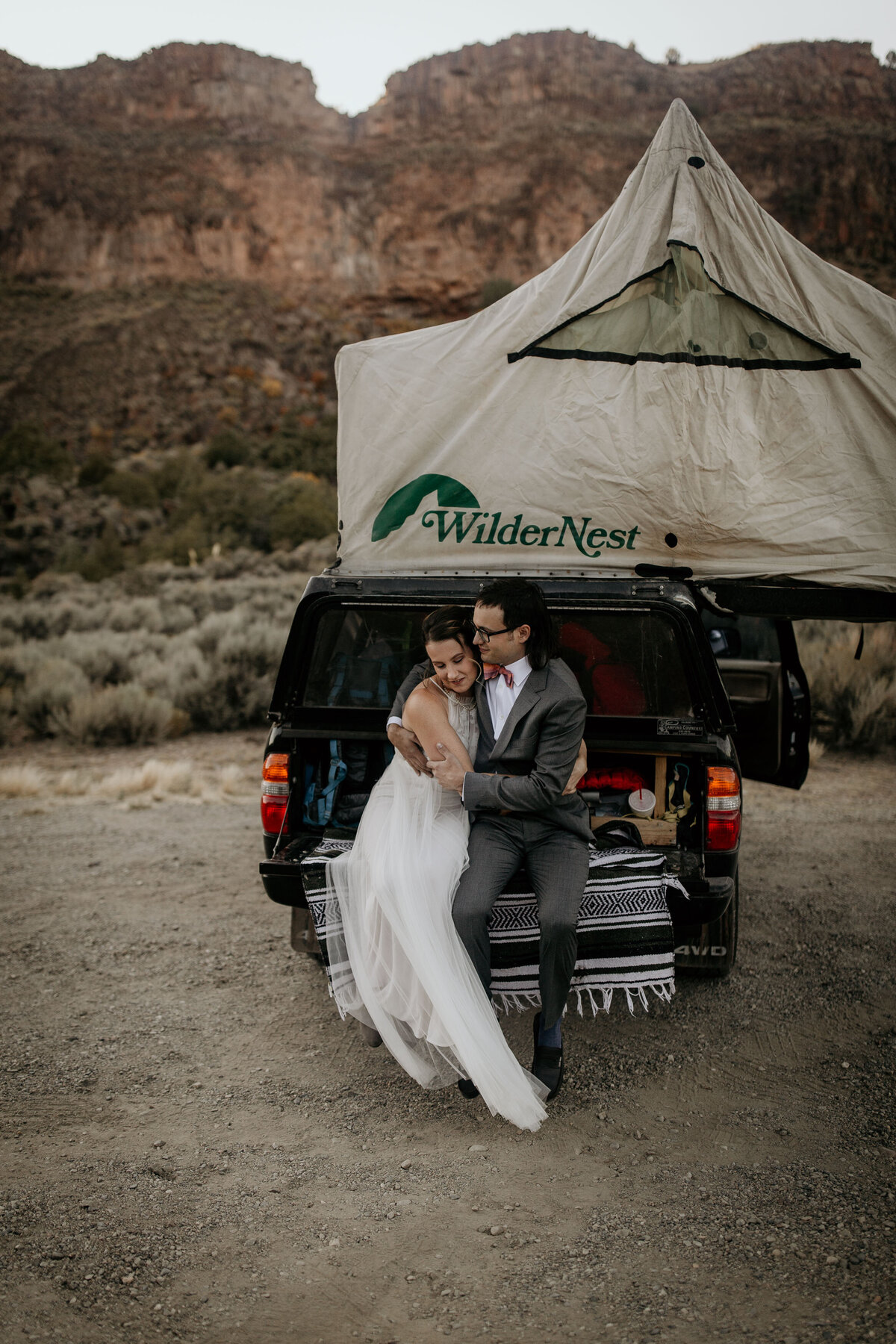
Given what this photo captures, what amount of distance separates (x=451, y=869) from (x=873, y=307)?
3.33m

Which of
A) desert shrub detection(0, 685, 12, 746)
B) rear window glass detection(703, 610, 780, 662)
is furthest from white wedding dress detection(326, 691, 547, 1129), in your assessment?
desert shrub detection(0, 685, 12, 746)

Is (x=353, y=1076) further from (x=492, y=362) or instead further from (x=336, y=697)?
(x=492, y=362)

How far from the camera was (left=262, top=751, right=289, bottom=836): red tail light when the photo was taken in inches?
148

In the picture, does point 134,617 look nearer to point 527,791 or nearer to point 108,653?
point 108,653

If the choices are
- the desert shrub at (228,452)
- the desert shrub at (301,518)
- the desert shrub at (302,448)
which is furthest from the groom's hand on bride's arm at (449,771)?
the desert shrub at (228,452)

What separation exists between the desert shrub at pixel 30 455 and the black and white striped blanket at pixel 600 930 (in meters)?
35.6

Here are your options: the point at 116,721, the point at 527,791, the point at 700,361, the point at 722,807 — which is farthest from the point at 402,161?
the point at 527,791

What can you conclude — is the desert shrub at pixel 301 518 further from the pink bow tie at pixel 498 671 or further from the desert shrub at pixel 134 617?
the pink bow tie at pixel 498 671

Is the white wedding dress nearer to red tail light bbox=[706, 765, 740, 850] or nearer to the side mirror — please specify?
red tail light bbox=[706, 765, 740, 850]

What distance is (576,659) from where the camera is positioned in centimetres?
402

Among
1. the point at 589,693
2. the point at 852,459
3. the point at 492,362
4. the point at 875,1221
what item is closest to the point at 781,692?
the point at 852,459

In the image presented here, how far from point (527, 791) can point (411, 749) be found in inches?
18.8

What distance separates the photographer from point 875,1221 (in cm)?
254

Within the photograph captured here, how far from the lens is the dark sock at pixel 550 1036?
324 centimetres
